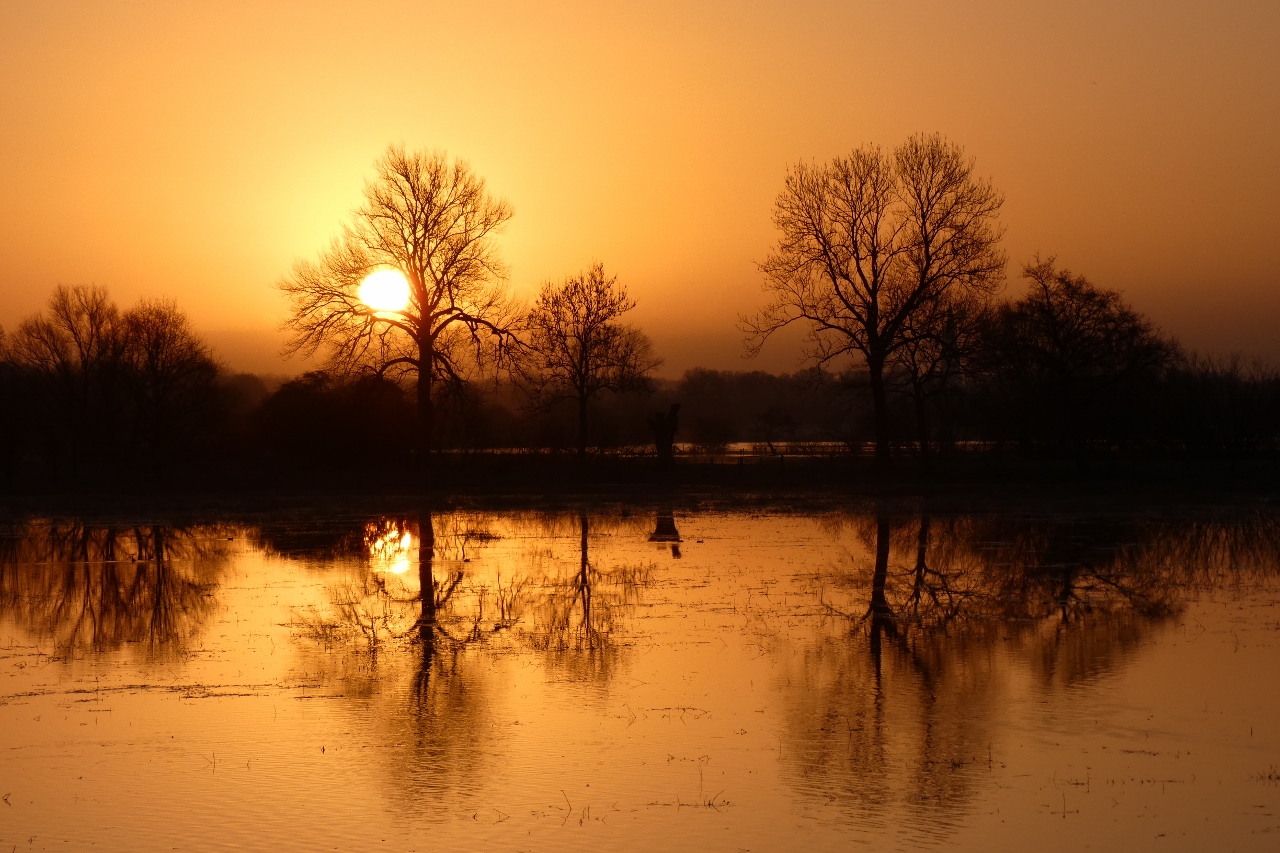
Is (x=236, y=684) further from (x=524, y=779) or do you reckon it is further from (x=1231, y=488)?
(x=1231, y=488)

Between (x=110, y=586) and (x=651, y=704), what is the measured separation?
13.2 metres

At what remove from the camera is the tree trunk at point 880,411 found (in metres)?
49.2

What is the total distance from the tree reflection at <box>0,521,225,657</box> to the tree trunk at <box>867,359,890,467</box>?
1086 inches

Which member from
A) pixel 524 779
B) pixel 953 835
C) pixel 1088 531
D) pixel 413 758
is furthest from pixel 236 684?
pixel 1088 531

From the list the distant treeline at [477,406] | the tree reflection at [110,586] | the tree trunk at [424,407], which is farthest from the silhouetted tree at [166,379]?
the tree reflection at [110,586]

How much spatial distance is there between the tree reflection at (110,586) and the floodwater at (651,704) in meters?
0.12

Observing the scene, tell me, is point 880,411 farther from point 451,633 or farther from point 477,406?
point 451,633

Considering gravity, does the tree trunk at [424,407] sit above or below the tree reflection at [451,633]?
above

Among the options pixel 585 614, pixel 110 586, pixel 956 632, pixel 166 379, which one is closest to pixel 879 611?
pixel 956 632

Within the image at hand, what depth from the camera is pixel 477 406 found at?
51.1 m

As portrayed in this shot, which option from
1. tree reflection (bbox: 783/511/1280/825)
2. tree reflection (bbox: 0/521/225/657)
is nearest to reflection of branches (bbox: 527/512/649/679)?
tree reflection (bbox: 783/511/1280/825)

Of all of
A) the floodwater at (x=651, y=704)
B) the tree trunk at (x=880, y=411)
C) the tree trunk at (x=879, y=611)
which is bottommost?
the floodwater at (x=651, y=704)

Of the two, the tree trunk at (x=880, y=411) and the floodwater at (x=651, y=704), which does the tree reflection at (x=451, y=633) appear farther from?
the tree trunk at (x=880, y=411)

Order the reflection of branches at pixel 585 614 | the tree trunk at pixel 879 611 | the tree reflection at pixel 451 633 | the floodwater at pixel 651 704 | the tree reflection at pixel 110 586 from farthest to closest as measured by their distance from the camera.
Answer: the tree reflection at pixel 110 586
the tree trunk at pixel 879 611
the reflection of branches at pixel 585 614
the tree reflection at pixel 451 633
the floodwater at pixel 651 704
